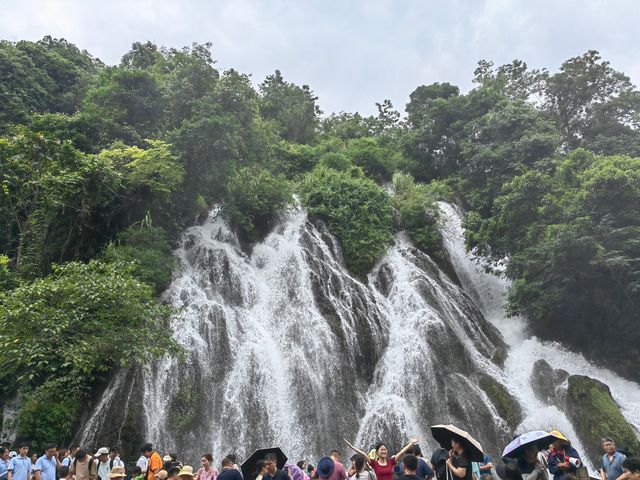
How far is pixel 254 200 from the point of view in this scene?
19625 mm

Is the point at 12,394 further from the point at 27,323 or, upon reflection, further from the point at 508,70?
the point at 508,70

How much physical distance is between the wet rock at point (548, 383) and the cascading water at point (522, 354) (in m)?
0.18

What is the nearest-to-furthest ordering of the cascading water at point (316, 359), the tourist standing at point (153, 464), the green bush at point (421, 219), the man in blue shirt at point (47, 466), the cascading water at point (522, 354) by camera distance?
the tourist standing at point (153, 464), the man in blue shirt at point (47, 466), the cascading water at point (316, 359), the cascading water at point (522, 354), the green bush at point (421, 219)

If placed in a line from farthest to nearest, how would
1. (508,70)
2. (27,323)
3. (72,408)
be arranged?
(508,70), (72,408), (27,323)

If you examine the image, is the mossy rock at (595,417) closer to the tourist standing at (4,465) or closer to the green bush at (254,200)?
the green bush at (254,200)

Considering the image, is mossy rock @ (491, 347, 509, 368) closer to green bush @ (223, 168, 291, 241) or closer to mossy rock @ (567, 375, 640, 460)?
mossy rock @ (567, 375, 640, 460)

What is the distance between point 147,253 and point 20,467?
28.0ft

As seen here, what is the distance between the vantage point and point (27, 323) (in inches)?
376

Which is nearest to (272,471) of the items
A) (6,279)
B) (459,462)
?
(459,462)

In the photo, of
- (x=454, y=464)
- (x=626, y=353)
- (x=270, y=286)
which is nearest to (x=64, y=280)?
(x=270, y=286)

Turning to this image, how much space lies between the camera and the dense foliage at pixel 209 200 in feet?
36.6

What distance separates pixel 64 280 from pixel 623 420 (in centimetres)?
1504

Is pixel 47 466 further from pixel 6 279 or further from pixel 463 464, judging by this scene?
pixel 6 279

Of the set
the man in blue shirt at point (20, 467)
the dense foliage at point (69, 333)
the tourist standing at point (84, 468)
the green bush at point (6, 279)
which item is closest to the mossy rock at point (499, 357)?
the dense foliage at point (69, 333)
